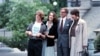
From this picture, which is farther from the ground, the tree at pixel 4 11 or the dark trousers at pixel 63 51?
the tree at pixel 4 11

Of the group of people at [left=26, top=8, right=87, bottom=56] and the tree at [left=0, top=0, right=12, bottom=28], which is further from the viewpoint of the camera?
the tree at [left=0, top=0, right=12, bottom=28]

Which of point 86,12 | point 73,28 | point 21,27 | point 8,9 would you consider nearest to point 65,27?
point 73,28

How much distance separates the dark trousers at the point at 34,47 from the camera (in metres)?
11.3

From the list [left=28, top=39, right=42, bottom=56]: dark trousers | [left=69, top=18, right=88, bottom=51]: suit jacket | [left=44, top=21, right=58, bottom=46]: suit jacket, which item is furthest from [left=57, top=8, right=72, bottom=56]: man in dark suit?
[left=28, top=39, right=42, bottom=56]: dark trousers

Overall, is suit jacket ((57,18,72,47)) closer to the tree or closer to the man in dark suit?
the man in dark suit

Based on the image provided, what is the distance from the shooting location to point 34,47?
1128cm

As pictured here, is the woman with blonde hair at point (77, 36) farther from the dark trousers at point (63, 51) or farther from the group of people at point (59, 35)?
the dark trousers at point (63, 51)

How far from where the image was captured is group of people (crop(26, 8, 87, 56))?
10.9 meters

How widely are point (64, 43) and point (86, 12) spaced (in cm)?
1406

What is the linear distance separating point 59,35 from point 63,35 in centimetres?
10

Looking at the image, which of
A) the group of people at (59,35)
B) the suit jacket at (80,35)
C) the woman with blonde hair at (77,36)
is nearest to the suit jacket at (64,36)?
the group of people at (59,35)

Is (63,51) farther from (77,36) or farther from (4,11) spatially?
(4,11)

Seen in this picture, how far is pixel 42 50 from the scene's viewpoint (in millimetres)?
11484

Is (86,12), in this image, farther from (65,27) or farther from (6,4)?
(65,27)
